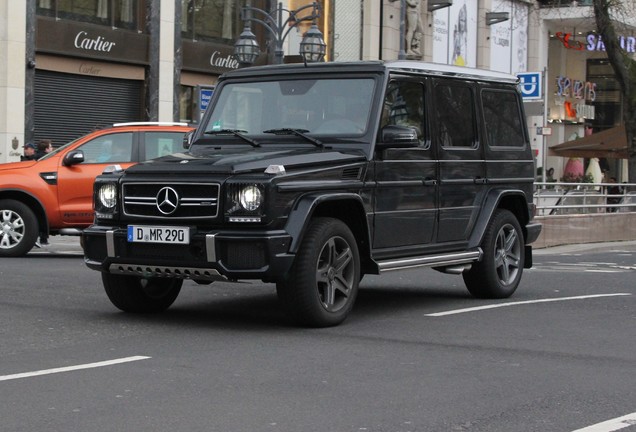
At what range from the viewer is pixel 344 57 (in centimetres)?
3984

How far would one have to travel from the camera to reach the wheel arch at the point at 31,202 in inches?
689

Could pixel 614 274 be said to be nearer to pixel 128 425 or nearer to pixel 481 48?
pixel 128 425

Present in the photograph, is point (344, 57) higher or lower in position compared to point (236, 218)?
higher

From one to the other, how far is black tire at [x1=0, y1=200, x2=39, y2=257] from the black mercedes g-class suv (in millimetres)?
6943

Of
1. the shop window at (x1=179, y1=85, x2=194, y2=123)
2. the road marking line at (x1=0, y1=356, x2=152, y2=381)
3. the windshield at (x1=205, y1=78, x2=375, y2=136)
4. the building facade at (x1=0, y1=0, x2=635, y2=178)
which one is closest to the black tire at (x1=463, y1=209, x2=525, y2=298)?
the windshield at (x1=205, y1=78, x2=375, y2=136)

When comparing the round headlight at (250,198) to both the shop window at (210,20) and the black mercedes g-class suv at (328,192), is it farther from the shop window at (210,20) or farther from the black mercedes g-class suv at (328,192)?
the shop window at (210,20)

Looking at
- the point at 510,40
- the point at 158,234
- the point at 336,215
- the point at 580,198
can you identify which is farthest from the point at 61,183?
the point at 510,40

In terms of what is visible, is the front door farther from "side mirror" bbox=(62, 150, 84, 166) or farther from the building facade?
the building facade

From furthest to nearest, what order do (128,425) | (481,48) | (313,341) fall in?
1. (481,48)
2. (313,341)
3. (128,425)

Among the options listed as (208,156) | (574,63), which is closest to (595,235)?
(208,156)

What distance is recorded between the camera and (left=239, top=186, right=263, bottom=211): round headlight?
8.97m

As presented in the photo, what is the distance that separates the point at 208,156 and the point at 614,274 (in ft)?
25.3

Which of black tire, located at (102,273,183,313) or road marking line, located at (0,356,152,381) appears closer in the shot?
road marking line, located at (0,356,152,381)

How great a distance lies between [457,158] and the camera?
1135cm
